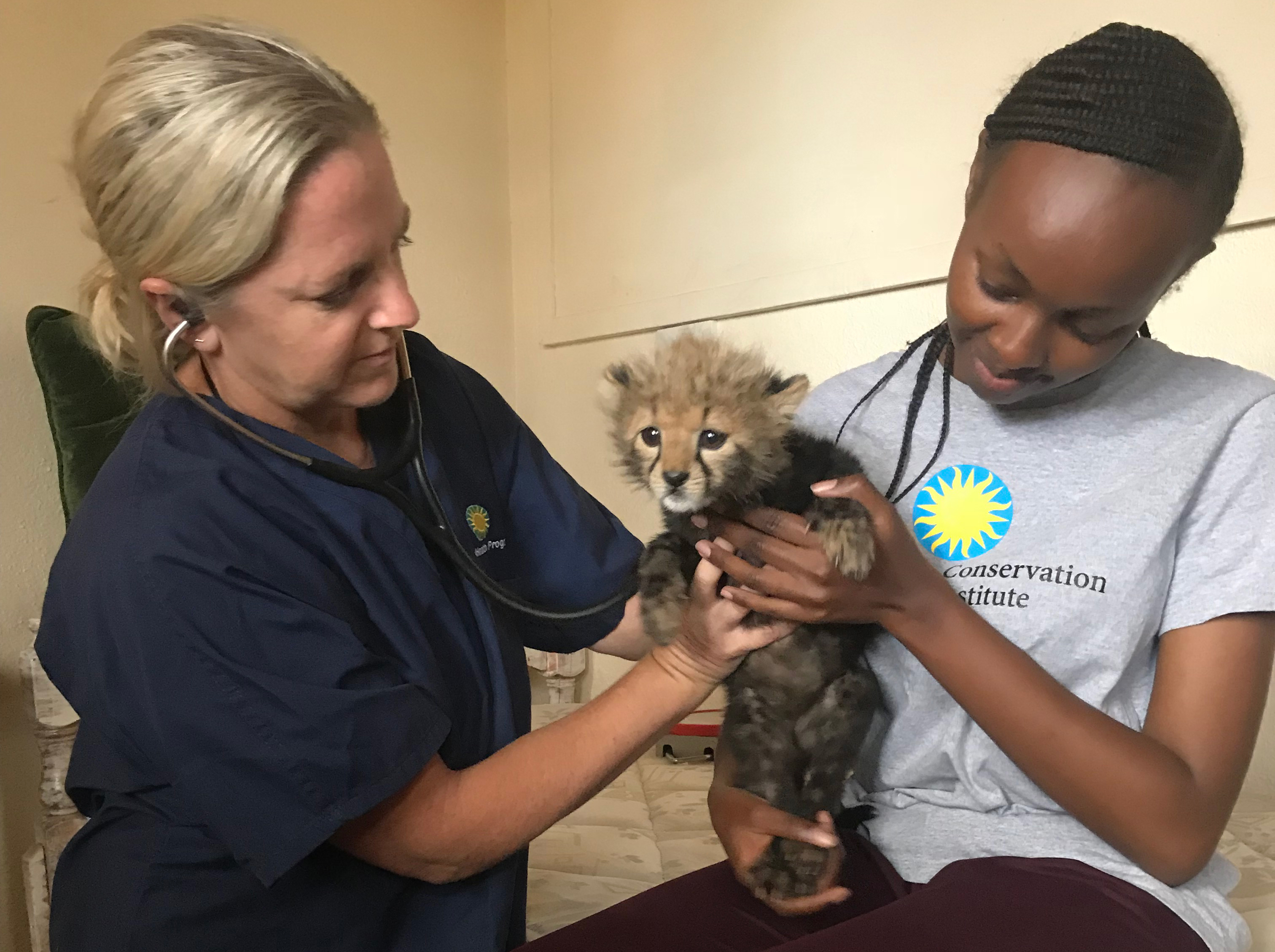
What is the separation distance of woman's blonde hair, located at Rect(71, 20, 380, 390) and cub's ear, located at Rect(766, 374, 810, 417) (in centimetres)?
55

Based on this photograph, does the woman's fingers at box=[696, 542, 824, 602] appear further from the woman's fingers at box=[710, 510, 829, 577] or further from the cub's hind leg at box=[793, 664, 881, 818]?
the cub's hind leg at box=[793, 664, 881, 818]

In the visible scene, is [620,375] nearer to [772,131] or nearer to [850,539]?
[850,539]

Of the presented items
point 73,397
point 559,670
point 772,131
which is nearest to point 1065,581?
point 772,131

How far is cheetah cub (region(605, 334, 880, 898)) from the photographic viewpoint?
0.99m

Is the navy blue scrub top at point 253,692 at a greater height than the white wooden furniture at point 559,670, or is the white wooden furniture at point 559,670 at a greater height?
the navy blue scrub top at point 253,692

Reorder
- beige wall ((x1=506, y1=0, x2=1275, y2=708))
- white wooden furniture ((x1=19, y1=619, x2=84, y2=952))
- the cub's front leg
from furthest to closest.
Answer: white wooden furniture ((x1=19, y1=619, x2=84, y2=952)) → beige wall ((x1=506, y1=0, x2=1275, y2=708)) → the cub's front leg

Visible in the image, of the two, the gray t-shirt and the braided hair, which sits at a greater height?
the braided hair

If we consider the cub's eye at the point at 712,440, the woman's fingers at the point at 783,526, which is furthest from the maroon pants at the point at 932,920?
the cub's eye at the point at 712,440

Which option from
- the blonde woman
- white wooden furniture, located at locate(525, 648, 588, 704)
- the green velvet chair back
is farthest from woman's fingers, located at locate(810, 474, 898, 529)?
white wooden furniture, located at locate(525, 648, 588, 704)

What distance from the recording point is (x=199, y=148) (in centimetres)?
85

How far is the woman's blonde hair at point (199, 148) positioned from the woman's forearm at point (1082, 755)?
789 millimetres

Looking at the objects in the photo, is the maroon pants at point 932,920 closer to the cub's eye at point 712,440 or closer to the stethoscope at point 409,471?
the stethoscope at point 409,471

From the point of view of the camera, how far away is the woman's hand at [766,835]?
37.8 inches

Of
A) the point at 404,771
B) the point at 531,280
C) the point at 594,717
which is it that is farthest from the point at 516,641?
the point at 531,280
